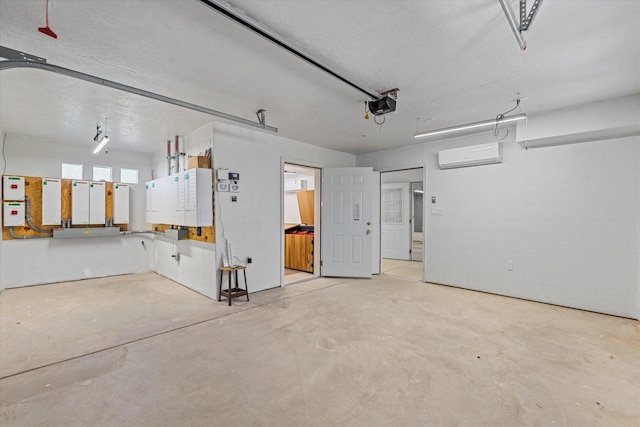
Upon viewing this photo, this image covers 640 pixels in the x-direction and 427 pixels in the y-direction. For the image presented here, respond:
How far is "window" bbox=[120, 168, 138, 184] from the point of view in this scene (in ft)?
20.1

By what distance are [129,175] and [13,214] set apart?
1944mm

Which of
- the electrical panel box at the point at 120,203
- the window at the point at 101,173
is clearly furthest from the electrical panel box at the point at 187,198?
the window at the point at 101,173

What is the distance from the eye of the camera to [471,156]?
4645mm

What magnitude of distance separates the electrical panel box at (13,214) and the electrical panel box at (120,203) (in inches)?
51.7

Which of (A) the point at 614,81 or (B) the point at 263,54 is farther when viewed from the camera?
(A) the point at 614,81

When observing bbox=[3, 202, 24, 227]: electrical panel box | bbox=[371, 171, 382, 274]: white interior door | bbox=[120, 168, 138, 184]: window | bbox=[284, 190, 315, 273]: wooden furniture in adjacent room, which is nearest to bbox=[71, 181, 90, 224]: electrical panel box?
bbox=[3, 202, 24, 227]: electrical panel box

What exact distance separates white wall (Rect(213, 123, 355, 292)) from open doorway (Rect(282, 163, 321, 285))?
341mm

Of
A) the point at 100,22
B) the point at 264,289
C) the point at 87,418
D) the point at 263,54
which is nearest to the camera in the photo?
the point at 87,418

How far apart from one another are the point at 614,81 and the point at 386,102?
93.8 inches

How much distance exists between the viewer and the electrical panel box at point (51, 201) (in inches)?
198

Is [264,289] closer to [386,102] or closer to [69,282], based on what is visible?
[386,102]

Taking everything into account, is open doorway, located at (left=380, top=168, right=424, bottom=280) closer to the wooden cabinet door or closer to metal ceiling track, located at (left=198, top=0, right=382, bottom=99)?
the wooden cabinet door

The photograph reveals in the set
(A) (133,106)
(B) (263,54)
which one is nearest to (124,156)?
(A) (133,106)

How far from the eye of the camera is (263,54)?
2.42 metres
